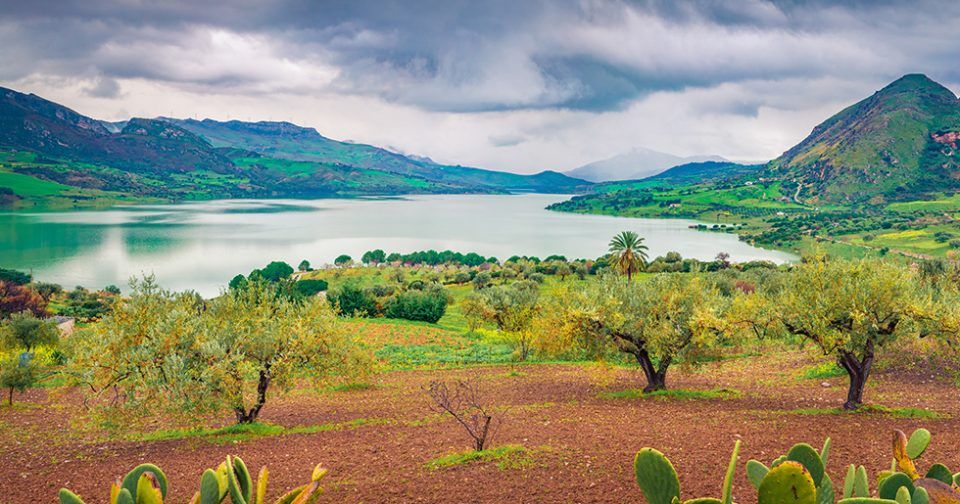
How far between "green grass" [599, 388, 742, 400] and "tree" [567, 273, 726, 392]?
→ 54.0 inches

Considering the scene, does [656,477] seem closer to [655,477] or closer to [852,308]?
[655,477]

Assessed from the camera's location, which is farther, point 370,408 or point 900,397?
point 370,408

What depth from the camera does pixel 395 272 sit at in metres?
121

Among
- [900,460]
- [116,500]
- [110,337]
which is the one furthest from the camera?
[110,337]

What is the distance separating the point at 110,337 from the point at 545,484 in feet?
48.0

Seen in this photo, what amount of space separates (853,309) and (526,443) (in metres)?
11.3

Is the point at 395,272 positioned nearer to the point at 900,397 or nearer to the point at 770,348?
the point at 770,348

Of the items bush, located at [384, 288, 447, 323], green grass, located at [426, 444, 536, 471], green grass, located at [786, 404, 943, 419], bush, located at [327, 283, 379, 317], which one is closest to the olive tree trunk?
green grass, located at [786, 404, 943, 419]

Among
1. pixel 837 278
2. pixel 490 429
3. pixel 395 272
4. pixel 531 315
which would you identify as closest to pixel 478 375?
pixel 531 315

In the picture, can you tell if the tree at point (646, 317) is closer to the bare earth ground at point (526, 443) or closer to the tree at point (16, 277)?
the bare earth ground at point (526, 443)

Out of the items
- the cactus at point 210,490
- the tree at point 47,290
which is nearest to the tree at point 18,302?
the tree at point 47,290

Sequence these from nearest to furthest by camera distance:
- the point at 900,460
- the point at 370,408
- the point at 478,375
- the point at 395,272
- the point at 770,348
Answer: the point at 900,460, the point at 370,408, the point at 478,375, the point at 770,348, the point at 395,272

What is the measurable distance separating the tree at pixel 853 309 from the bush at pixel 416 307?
5986cm

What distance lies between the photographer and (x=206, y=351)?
61.4 ft
